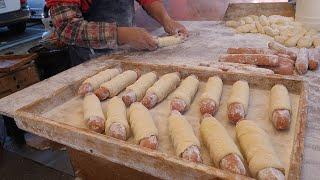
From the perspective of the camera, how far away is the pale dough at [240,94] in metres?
Answer: 1.34

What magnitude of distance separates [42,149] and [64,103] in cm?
187

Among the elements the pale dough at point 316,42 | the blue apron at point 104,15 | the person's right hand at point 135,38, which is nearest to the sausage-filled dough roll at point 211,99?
the person's right hand at point 135,38

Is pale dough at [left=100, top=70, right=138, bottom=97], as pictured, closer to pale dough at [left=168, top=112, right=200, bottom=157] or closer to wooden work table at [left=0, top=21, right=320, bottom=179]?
wooden work table at [left=0, top=21, right=320, bottom=179]

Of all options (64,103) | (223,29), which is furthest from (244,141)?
(223,29)

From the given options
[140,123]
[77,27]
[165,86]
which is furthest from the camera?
[77,27]

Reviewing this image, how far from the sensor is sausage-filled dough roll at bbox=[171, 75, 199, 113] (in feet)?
4.63

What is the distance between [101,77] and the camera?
5.78 ft

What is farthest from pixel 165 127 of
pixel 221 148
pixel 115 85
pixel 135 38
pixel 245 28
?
pixel 245 28

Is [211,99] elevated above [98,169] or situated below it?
above

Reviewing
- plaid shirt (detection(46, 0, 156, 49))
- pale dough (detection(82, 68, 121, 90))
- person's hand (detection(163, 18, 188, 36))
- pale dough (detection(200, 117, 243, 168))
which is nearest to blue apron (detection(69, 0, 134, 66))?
plaid shirt (detection(46, 0, 156, 49))

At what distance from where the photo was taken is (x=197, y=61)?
212cm

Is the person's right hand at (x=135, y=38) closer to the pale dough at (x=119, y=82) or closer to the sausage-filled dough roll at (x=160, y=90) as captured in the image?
the pale dough at (x=119, y=82)

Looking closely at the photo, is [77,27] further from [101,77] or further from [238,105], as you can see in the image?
[238,105]

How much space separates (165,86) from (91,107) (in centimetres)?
42
